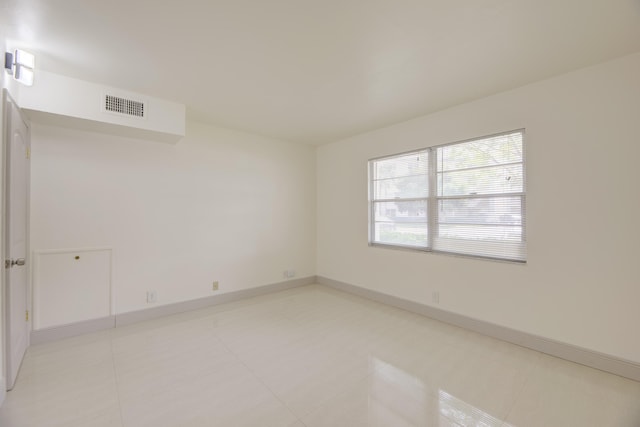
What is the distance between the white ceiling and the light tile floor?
8.71ft

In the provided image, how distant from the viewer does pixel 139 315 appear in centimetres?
333

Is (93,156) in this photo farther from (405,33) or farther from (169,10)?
(405,33)

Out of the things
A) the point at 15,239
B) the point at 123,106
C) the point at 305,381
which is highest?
the point at 123,106

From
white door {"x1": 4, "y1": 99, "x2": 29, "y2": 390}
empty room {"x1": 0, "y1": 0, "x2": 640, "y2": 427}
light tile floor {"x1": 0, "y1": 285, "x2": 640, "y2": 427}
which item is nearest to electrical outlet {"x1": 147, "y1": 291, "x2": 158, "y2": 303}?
empty room {"x1": 0, "y1": 0, "x2": 640, "y2": 427}

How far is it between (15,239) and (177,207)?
1.60 meters

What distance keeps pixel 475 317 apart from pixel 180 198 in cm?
400

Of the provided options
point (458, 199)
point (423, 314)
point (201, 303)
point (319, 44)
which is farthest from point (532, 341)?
point (201, 303)

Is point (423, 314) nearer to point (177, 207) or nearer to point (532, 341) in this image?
point (532, 341)

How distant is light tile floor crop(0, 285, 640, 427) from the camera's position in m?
1.78

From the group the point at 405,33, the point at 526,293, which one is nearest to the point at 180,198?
the point at 405,33

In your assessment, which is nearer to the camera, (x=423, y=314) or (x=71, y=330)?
(x=71, y=330)

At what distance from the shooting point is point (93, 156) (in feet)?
10.1

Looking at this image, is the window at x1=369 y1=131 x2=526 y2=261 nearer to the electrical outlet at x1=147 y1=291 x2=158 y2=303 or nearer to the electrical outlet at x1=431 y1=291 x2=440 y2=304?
the electrical outlet at x1=431 y1=291 x2=440 y2=304

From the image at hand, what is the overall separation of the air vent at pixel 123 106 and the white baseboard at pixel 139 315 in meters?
2.32
